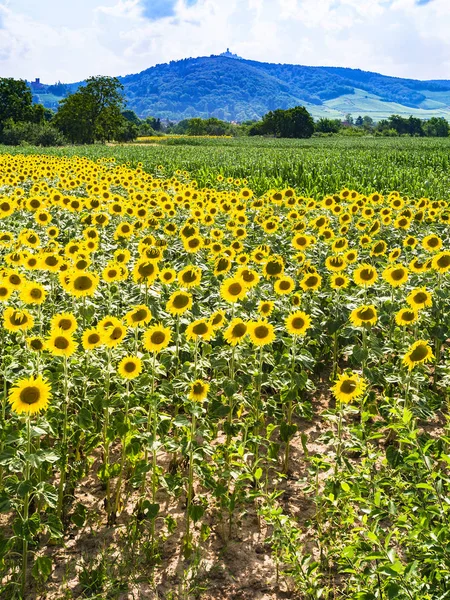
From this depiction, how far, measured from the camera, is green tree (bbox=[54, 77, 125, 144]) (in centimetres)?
6322

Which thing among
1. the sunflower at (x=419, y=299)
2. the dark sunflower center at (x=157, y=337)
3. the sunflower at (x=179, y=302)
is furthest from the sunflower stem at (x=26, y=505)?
the sunflower at (x=419, y=299)

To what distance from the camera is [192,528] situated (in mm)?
3291

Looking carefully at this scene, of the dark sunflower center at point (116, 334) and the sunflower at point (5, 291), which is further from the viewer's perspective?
the sunflower at point (5, 291)

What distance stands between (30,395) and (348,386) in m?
1.77

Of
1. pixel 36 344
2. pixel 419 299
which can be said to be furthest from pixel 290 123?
pixel 36 344

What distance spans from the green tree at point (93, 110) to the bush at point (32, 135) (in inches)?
308

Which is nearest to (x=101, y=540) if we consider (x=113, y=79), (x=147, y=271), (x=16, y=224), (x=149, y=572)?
(x=149, y=572)

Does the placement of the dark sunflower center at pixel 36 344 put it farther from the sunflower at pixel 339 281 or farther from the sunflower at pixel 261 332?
the sunflower at pixel 339 281

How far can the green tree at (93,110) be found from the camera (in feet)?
207

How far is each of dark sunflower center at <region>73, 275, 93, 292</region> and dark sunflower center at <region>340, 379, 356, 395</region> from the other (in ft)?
6.32

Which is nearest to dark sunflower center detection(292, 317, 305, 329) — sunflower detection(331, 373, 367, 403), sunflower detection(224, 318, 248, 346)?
sunflower detection(224, 318, 248, 346)

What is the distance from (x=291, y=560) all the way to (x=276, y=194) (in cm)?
666

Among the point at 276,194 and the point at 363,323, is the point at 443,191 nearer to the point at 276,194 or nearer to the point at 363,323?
the point at 276,194

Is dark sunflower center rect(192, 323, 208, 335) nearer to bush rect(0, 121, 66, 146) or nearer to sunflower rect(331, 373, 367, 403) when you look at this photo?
sunflower rect(331, 373, 367, 403)
